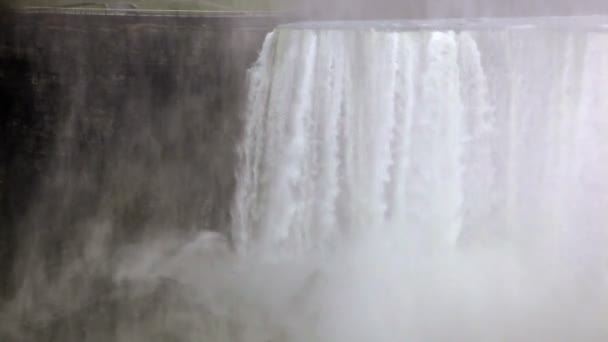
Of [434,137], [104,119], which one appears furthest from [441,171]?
[104,119]

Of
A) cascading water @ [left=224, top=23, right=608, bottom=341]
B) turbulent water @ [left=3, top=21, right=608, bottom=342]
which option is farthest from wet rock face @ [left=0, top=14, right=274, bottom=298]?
cascading water @ [left=224, top=23, right=608, bottom=341]

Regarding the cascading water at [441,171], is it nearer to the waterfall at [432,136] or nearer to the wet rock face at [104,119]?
the waterfall at [432,136]

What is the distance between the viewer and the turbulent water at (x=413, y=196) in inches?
249

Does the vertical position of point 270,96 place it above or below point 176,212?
above

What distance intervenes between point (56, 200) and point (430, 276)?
439cm

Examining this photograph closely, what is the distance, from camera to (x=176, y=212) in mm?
7371

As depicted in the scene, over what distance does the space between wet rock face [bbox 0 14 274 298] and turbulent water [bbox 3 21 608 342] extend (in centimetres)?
44

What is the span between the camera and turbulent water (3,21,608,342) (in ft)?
20.7

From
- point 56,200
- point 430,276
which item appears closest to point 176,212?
point 56,200

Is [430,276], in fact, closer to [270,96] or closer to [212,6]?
[270,96]

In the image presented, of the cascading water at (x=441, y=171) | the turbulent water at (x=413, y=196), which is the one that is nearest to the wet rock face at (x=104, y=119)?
the turbulent water at (x=413, y=196)

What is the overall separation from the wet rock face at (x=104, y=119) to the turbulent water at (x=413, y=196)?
44cm

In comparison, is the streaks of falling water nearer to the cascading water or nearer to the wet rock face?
the cascading water

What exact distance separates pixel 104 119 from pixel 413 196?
3.69 metres
